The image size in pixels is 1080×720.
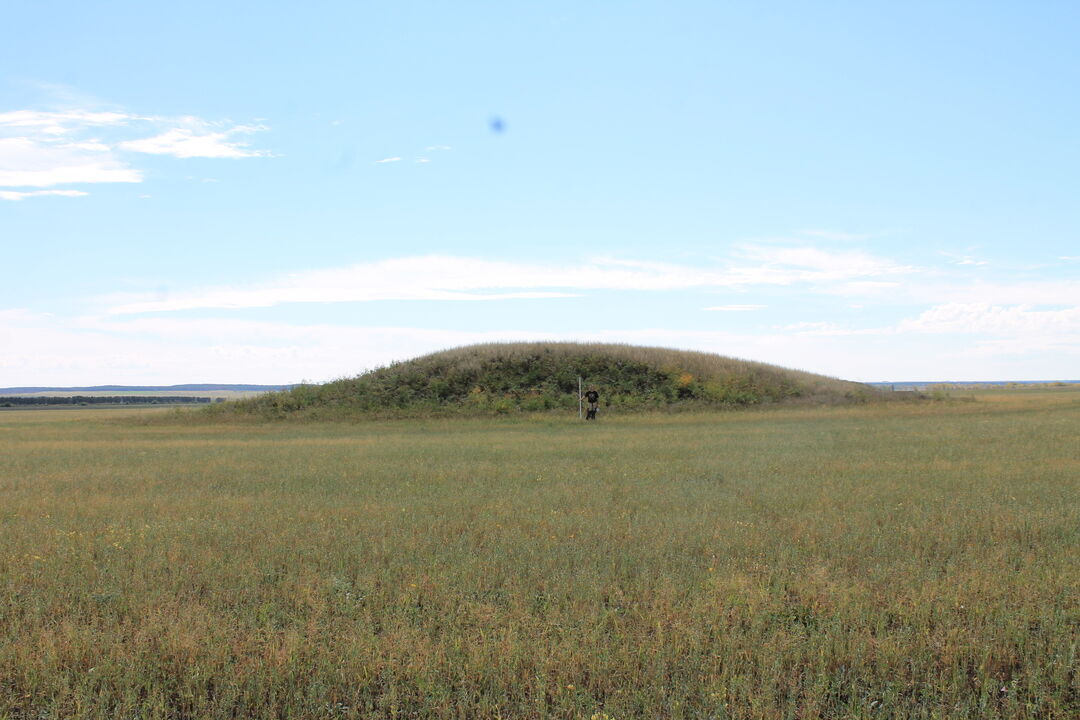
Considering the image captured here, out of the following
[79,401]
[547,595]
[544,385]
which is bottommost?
[547,595]

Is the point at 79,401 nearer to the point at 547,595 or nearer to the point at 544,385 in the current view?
the point at 544,385

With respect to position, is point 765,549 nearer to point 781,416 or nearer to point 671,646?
point 671,646

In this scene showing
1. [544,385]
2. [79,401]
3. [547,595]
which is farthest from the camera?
[79,401]

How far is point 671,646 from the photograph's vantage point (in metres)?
7.37

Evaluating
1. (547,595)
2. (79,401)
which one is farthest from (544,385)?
(79,401)

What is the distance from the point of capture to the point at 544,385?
5194 cm

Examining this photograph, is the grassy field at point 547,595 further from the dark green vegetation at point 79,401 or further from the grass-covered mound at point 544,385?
the dark green vegetation at point 79,401

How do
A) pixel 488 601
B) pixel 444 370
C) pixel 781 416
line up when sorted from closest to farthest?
pixel 488 601 → pixel 781 416 → pixel 444 370

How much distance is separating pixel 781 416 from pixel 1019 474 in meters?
25.8

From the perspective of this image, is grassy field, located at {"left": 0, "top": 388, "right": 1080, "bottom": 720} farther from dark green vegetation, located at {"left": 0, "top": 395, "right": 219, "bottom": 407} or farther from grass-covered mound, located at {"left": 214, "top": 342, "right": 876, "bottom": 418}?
dark green vegetation, located at {"left": 0, "top": 395, "right": 219, "bottom": 407}

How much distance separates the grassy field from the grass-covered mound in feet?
95.4

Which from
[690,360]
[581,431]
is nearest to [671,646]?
[581,431]

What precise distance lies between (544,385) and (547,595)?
1694 inches

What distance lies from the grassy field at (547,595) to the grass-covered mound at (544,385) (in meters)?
29.1
